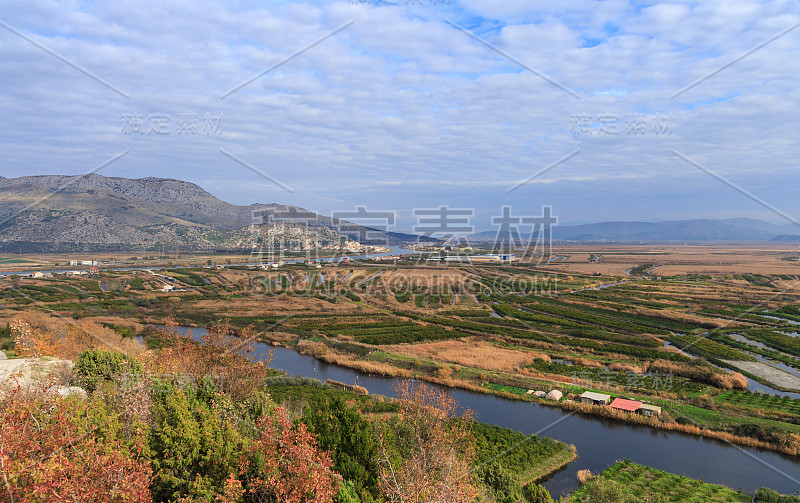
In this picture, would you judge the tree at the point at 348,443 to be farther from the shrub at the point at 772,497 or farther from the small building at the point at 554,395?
the small building at the point at 554,395

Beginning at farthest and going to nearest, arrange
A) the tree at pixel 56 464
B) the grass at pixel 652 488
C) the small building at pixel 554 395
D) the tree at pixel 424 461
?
the small building at pixel 554 395 → the grass at pixel 652 488 → the tree at pixel 424 461 → the tree at pixel 56 464

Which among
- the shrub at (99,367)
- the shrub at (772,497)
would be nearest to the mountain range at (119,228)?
the shrub at (99,367)

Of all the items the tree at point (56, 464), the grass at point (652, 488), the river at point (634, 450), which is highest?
the tree at point (56, 464)

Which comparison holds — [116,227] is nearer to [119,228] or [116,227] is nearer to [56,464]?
[119,228]

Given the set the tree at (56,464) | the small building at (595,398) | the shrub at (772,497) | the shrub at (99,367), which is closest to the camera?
the tree at (56,464)

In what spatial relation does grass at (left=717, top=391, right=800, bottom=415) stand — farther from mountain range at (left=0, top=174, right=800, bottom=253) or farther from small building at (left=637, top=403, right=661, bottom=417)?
mountain range at (left=0, top=174, right=800, bottom=253)

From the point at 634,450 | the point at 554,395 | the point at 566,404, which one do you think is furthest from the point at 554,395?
the point at 634,450
